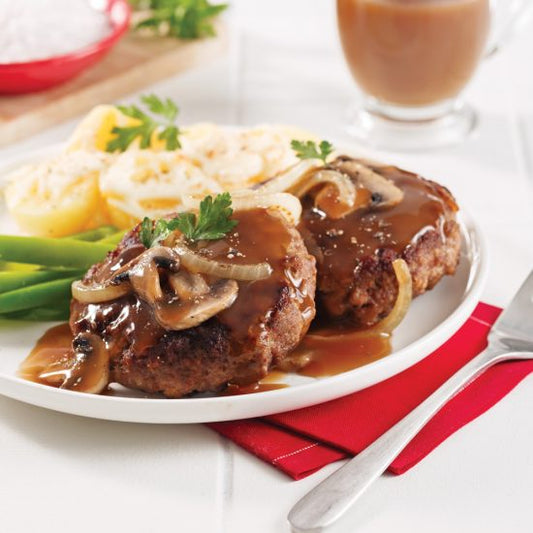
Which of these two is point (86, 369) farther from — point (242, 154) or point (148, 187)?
point (242, 154)

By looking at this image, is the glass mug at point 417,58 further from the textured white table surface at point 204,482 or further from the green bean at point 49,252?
the green bean at point 49,252

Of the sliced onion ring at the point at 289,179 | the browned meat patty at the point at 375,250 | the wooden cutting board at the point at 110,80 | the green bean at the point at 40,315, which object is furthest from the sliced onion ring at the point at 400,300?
the wooden cutting board at the point at 110,80

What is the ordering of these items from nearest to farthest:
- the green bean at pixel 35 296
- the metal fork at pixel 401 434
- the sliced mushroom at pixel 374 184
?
1. the metal fork at pixel 401 434
2. the green bean at pixel 35 296
3. the sliced mushroom at pixel 374 184

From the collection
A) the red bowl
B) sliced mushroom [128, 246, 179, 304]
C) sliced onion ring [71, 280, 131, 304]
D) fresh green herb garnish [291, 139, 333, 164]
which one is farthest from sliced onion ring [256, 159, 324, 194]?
the red bowl

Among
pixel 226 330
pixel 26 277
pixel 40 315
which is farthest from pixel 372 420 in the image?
pixel 26 277

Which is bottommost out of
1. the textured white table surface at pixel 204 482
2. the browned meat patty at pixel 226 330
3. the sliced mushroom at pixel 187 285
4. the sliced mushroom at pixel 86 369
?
the textured white table surface at pixel 204 482

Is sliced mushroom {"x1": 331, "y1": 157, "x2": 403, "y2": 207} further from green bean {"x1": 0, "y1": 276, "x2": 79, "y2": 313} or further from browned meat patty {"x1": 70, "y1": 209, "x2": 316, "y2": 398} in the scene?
green bean {"x1": 0, "y1": 276, "x2": 79, "y2": 313}

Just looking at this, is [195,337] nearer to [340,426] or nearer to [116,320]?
[116,320]

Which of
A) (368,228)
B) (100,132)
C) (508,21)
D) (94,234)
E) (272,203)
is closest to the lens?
(272,203)
